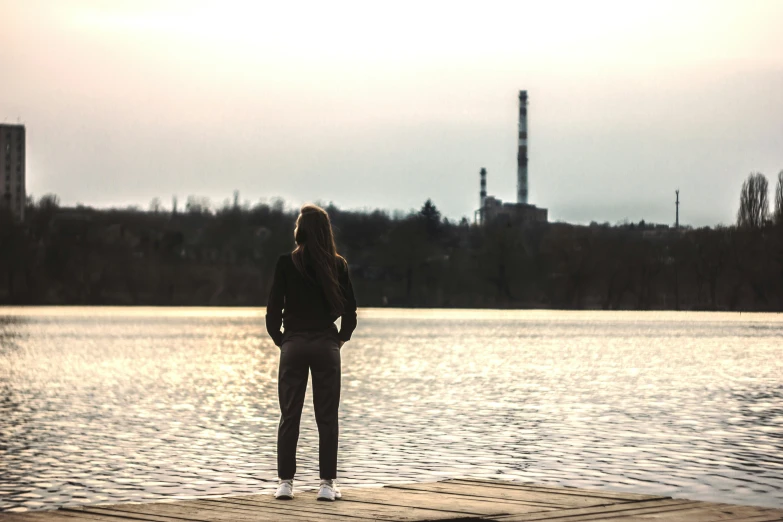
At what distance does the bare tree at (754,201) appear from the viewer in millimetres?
127625

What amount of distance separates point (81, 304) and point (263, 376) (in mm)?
111579

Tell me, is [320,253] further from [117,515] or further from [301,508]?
[117,515]

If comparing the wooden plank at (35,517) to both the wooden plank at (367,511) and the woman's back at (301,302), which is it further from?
the woman's back at (301,302)

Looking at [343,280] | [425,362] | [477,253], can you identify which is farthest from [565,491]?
[477,253]

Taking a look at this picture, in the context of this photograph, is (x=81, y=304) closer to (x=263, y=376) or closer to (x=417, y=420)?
(x=263, y=376)

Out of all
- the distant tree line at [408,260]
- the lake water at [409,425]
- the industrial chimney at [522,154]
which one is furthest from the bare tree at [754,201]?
the lake water at [409,425]

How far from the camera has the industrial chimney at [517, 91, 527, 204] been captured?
180 meters

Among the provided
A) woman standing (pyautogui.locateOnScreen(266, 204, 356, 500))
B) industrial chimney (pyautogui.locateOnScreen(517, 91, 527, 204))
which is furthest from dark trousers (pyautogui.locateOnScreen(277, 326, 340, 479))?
industrial chimney (pyautogui.locateOnScreen(517, 91, 527, 204))

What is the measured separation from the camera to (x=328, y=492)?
9.98 meters

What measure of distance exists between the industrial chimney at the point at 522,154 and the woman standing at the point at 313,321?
560ft

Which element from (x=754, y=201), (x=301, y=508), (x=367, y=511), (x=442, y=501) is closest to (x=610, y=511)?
(x=442, y=501)

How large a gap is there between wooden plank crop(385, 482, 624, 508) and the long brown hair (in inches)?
68.5

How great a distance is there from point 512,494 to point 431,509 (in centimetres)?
113

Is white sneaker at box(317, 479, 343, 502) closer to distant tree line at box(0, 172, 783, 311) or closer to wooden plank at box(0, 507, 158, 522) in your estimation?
wooden plank at box(0, 507, 158, 522)
